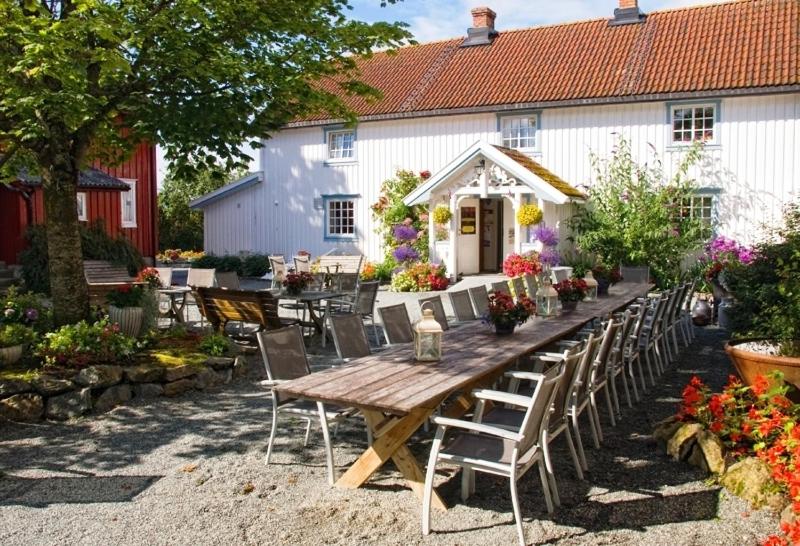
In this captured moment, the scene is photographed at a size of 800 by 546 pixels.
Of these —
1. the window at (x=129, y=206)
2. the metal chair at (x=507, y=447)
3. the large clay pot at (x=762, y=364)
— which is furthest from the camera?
the window at (x=129, y=206)

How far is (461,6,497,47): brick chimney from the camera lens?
22734 millimetres

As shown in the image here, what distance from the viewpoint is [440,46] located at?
78.1 ft

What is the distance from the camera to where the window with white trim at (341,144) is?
22.2 meters

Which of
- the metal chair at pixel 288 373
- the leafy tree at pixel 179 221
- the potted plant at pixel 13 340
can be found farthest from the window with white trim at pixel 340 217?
the metal chair at pixel 288 373

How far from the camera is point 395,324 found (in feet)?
23.6

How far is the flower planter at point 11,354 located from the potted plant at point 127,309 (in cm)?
114

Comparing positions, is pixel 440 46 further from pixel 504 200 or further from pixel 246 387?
pixel 246 387

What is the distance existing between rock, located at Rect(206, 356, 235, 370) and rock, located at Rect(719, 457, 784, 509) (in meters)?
5.08

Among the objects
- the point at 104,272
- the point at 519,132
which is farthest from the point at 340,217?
the point at 104,272

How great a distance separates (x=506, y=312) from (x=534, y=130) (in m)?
13.9

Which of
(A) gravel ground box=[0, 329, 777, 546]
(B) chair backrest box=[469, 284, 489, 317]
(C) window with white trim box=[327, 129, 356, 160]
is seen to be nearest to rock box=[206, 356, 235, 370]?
(A) gravel ground box=[0, 329, 777, 546]

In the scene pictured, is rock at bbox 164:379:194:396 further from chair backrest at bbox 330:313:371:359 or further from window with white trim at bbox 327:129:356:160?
window with white trim at bbox 327:129:356:160

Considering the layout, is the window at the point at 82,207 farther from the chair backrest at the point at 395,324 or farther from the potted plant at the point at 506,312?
the potted plant at the point at 506,312

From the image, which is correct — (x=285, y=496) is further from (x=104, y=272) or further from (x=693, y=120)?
(x=693, y=120)
